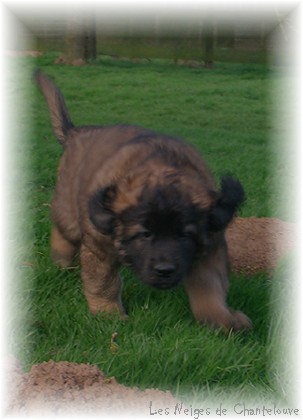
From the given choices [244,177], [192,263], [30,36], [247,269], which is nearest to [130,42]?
[30,36]

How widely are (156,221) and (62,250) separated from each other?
1468 millimetres

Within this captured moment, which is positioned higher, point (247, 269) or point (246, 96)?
point (246, 96)

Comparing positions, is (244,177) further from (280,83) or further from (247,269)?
(280,83)

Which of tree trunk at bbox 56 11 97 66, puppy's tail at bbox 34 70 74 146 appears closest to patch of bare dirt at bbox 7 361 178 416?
puppy's tail at bbox 34 70 74 146

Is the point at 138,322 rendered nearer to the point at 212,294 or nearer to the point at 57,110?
the point at 212,294

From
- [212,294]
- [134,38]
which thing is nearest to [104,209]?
[212,294]

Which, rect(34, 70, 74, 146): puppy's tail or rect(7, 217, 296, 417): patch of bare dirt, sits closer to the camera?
rect(7, 217, 296, 417): patch of bare dirt

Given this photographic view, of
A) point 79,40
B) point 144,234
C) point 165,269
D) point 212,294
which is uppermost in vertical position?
point 79,40

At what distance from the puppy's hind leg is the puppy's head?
3.03 feet

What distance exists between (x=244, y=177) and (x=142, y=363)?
16.5 feet

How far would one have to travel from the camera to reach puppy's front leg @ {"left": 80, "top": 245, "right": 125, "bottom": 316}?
176 inches

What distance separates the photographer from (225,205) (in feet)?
13.7

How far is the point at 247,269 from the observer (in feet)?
17.7

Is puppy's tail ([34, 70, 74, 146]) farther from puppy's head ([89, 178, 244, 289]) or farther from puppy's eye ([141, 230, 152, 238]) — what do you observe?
puppy's eye ([141, 230, 152, 238])
